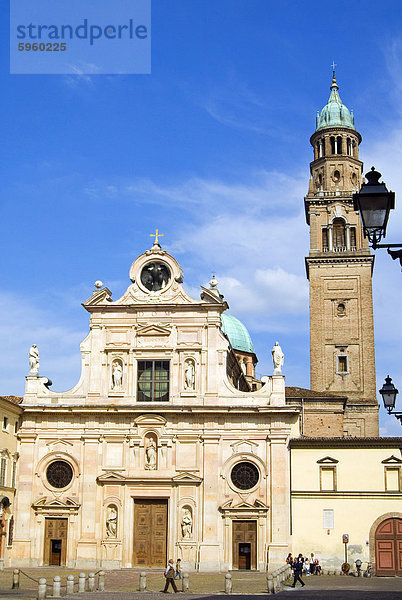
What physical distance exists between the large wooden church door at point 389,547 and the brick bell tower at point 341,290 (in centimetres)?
1660

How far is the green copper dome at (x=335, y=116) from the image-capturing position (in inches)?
2539

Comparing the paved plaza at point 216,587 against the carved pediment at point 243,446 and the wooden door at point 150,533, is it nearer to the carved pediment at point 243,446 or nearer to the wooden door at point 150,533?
the wooden door at point 150,533

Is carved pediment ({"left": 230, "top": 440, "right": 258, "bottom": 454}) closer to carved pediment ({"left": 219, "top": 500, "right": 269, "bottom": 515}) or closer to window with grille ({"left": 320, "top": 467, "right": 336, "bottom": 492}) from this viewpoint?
carved pediment ({"left": 219, "top": 500, "right": 269, "bottom": 515})

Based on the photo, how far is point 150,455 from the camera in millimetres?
40875

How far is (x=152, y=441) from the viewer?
1618 inches

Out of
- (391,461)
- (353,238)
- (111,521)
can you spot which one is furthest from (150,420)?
(353,238)

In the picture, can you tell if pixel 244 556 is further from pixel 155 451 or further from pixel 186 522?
pixel 155 451

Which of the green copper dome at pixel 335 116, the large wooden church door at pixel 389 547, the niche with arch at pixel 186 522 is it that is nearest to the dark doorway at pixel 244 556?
the niche with arch at pixel 186 522

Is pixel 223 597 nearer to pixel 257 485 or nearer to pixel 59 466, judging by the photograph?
pixel 257 485

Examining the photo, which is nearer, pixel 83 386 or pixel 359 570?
pixel 359 570

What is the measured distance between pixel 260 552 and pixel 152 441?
775 cm

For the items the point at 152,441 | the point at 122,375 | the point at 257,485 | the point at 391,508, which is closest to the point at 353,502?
the point at 391,508

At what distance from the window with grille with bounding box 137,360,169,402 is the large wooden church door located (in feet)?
41.7

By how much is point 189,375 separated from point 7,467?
10.4m
